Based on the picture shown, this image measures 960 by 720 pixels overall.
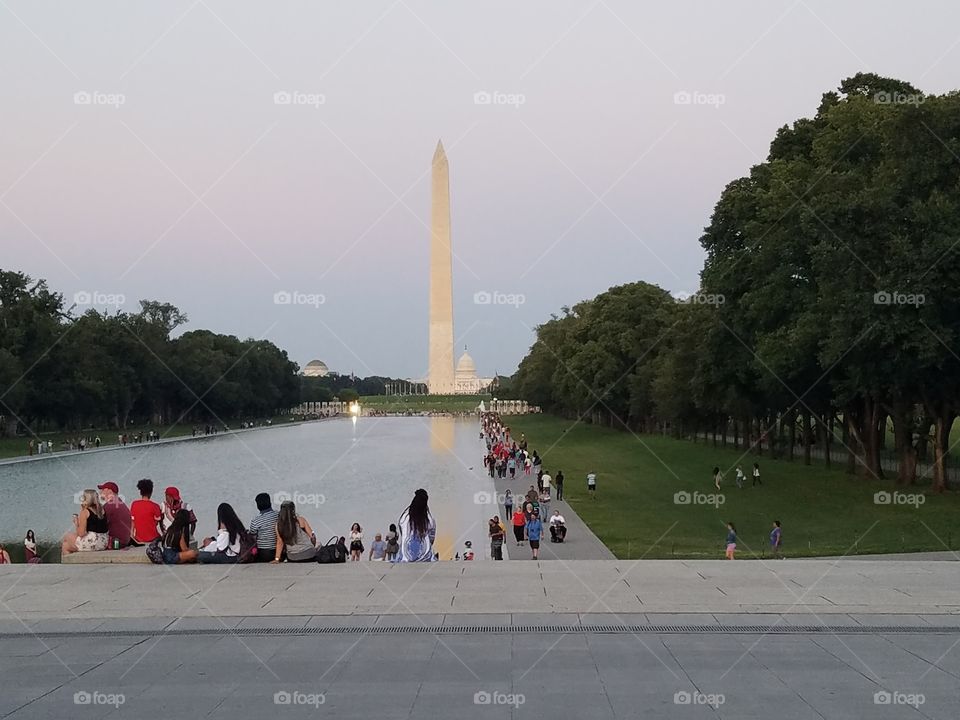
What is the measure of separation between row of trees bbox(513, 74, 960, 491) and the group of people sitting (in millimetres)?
16788

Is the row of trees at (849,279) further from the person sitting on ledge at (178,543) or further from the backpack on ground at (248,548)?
the person sitting on ledge at (178,543)

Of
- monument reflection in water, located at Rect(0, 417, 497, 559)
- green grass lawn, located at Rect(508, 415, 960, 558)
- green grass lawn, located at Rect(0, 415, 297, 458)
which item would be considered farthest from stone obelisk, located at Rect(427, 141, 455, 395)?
green grass lawn, located at Rect(508, 415, 960, 558)

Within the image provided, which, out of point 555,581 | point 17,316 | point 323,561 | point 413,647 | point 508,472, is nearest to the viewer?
point 413,647

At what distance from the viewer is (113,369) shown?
279 ft

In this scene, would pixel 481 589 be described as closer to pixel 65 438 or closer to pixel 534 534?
pixel 534 534

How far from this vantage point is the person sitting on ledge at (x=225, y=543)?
13523 millimetres

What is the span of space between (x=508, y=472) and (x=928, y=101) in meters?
23.2

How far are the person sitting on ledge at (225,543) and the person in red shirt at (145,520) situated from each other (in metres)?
1.54

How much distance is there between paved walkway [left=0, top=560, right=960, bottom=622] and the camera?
10.4 metres

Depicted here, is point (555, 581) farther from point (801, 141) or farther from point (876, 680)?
point (801, 141)

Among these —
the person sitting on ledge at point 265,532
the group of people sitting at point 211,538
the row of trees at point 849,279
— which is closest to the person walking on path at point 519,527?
the group of people sitting at point 211,538

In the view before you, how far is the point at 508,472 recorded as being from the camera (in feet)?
149

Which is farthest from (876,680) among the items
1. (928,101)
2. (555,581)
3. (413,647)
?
(928,101)

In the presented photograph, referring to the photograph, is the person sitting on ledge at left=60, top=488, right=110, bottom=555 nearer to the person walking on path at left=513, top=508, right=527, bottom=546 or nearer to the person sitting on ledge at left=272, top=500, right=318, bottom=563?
the person sitting on ledge at left=272, top=500, right=318, bottom=563
